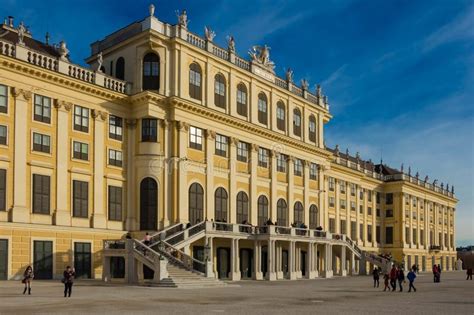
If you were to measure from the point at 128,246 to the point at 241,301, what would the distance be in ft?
46.9

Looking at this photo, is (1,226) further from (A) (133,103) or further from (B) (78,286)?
(A) (133,103)

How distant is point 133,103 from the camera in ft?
157

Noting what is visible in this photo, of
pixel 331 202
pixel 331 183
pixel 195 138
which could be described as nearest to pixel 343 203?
pixel 331 202

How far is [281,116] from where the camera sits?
61.0 meters

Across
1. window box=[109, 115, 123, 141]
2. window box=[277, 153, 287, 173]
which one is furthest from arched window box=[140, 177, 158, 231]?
window box=[277, 153, 287, 173]

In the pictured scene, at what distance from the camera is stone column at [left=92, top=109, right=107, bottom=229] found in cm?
4450

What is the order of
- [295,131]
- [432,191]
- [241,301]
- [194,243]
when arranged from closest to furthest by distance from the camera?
[241,301]
[194,243]
[295,131]
[432,191]

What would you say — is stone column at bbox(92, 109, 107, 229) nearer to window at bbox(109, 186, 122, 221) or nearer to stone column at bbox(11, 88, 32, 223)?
window at bbox(109, 186, 122, 221)

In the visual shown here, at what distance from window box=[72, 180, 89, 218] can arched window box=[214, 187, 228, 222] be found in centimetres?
1185

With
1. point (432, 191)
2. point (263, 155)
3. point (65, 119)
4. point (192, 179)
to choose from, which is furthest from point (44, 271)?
point (432, 191)

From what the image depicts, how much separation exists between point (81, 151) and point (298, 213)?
26068 mm

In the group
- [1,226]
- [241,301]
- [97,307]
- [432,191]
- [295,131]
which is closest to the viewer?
[97,307]

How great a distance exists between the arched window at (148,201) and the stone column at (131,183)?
544mm

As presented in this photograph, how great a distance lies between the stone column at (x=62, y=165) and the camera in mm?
41822
